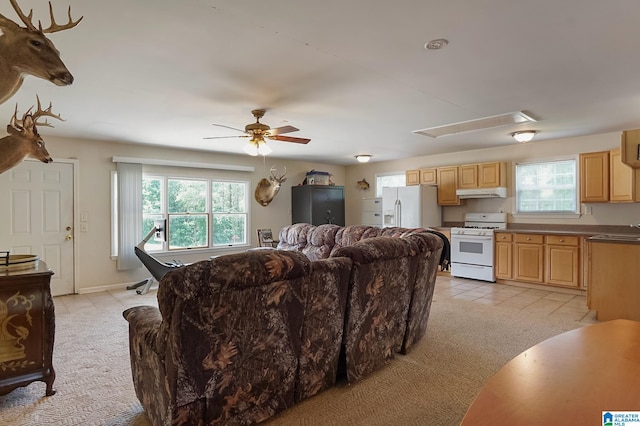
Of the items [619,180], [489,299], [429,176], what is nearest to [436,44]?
[489,299]

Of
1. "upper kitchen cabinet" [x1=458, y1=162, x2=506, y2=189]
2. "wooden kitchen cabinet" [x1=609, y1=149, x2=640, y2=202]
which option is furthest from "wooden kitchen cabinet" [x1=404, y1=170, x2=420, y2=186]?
"wooden kitchen cabinet" [x1=609, y1=149, x2=640, y2=202]

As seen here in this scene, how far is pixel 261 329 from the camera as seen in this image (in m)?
1.94

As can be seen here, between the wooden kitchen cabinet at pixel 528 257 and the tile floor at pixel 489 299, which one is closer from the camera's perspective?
the tile floor at pixel 489 299

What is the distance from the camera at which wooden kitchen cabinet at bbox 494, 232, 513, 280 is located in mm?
5742

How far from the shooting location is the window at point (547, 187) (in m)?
5.61

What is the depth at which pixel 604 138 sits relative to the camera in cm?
523

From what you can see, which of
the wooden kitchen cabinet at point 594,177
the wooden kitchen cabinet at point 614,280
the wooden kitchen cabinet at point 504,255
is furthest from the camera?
the wooden kitchen cabinet at point 504,255

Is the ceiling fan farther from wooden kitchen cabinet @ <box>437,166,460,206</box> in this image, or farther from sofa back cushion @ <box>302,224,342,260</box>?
wooden kitchen cabinet @ <box>437,166,460,206</box>

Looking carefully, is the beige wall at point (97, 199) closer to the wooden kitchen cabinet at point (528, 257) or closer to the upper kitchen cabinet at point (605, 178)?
the wooden kitchen cabinet at point (528, 257)

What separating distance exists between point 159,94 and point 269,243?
336cm

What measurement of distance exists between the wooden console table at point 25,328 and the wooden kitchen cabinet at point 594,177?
6466 mm

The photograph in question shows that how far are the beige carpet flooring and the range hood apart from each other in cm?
268

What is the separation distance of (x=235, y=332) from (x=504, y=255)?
528cm

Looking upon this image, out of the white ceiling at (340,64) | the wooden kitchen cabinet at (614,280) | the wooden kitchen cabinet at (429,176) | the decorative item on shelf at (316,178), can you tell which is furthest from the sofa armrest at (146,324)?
the wooden kitchen cabinet at (429,176)
